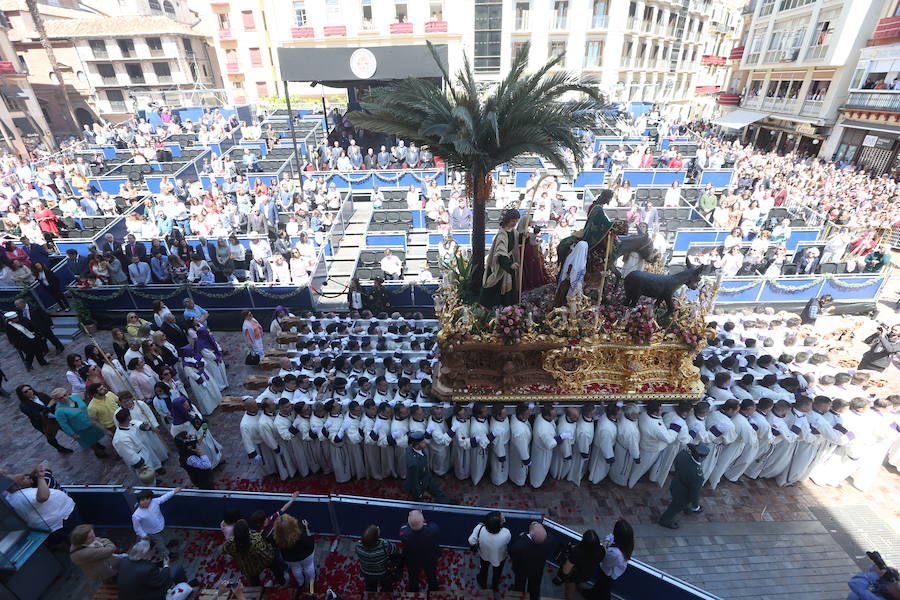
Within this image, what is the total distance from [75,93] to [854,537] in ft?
219

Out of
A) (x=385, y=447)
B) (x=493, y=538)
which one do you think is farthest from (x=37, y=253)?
(x=493, y=538)

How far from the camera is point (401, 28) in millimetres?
37938

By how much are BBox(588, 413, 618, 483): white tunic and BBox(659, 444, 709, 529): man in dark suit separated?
1026 millimetres

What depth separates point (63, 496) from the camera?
666cm

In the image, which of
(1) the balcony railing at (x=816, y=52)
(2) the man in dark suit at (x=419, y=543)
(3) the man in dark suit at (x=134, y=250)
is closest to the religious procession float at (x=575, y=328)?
(2) the man in dark suit at (x=419, y=543)

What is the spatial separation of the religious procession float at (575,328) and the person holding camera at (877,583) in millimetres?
3228

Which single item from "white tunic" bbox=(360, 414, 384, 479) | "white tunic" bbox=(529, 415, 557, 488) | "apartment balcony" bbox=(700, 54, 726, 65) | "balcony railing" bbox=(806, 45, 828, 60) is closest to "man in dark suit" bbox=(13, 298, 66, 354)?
"white tunic" bbox=(360, 414, 384, 479)

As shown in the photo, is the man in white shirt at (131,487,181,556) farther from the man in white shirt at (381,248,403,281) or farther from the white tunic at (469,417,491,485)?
the man in white shirt at (381,248,403,281)

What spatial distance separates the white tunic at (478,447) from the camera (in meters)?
7.55

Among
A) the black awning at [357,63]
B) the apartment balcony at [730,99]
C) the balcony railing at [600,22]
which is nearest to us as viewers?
the black awning at [357,63]

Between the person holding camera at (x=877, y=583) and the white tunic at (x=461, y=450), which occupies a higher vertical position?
the person holding camera at (x=877, y=583)

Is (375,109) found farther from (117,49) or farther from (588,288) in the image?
(117,49)

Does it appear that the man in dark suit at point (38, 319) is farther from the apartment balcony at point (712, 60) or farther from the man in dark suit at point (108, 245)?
the apartment balcony at point (712, 60)

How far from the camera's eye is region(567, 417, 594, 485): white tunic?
302 inches
